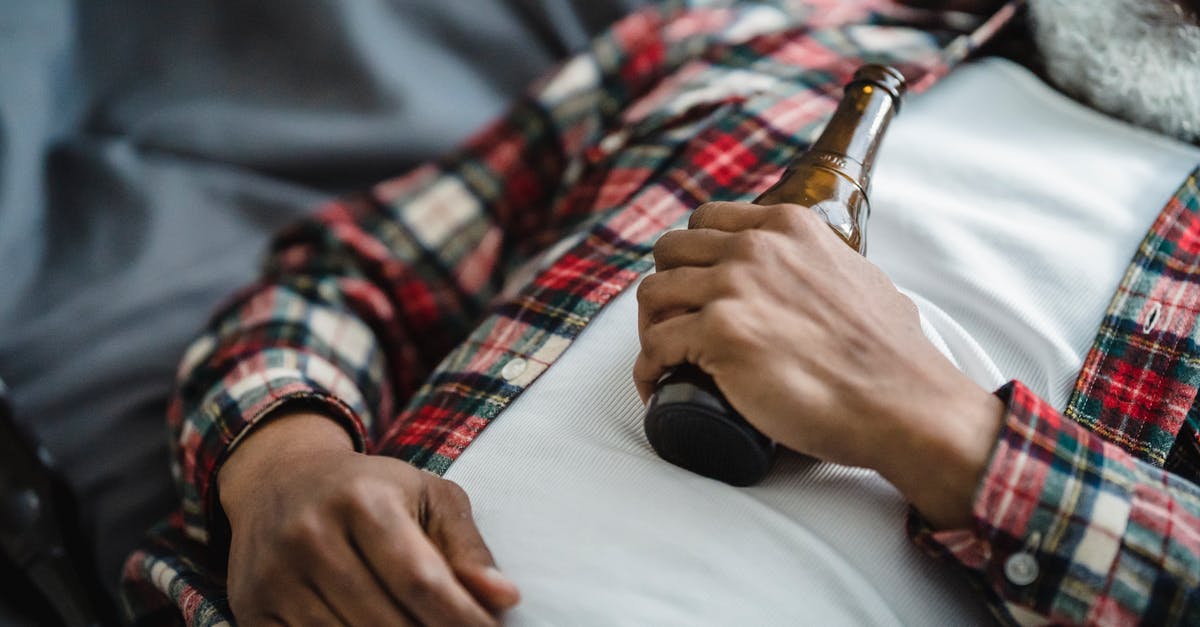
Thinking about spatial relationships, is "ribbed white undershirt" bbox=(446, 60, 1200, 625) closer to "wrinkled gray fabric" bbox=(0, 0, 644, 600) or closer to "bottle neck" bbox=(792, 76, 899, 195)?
"bottle neck" bbox=(792, 76, 899, 195)

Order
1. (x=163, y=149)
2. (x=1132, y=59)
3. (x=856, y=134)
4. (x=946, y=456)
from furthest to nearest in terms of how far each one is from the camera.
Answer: (x=163, y=149) < (x=1132, y=59) < (x=856, y=134) < (x=946, y=456)

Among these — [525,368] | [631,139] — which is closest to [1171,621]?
[525,368]

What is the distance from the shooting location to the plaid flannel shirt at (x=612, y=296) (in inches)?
17.5

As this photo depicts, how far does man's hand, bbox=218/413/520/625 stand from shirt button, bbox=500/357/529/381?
3.8 inches

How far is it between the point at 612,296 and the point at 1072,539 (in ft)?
1.00

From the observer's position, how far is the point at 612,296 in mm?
591

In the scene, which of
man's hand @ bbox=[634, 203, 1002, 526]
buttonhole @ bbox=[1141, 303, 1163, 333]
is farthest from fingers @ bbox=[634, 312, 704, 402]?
buttonhole @ bbox=[1141, 303, 1163, 333]

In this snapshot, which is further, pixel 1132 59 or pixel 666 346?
A: pixel 1132 59

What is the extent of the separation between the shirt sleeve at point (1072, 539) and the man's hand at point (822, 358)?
1 cm

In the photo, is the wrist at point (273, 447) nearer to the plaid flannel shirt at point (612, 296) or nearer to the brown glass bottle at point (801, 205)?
the plaid flannel shirt at point (612, 296)

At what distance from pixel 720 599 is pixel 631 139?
46 cm

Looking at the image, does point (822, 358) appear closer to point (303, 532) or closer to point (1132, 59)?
point (303, 532)

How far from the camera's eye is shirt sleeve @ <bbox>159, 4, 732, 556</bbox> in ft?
2.14

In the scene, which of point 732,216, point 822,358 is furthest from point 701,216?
point 822,358
